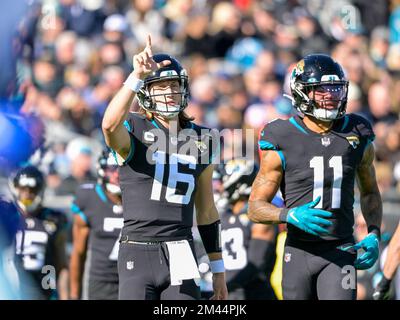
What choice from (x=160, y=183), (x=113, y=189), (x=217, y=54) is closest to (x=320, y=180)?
(x=160, y=183)

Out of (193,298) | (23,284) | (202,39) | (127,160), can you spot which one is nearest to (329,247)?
(193,298)

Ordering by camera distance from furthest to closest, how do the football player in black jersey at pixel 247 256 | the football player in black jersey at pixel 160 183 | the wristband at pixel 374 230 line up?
1. the football player in black jersey at pixel 247 256
2. the wristband at pixel 374 230
3. the football player in black jersey at pixel 160 183

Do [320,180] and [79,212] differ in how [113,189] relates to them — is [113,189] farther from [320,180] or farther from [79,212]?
[320,180]

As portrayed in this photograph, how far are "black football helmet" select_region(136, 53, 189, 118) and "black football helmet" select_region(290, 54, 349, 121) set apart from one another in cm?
75

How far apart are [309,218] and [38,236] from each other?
303cm

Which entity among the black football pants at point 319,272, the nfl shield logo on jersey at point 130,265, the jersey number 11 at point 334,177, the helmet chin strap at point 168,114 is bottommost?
the black football pants at point 319,272

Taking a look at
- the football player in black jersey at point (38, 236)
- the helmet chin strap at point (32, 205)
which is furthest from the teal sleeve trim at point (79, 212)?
the helmet chin strap at point (32, 205)

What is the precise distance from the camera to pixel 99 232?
8531 millimetres

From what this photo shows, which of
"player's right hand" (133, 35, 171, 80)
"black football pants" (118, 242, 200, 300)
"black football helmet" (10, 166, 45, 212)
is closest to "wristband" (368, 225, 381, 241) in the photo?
"black football pants" (118, 242, 200, 300)

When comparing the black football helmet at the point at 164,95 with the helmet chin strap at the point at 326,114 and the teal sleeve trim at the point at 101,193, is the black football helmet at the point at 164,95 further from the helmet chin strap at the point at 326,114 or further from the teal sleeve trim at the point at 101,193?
the teal sleeve trim at the point at 101,193

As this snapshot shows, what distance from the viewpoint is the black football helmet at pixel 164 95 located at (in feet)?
21.8

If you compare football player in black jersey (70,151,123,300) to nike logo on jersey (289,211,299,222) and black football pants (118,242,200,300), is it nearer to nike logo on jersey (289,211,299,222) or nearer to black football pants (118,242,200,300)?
black football pants (118,242,200,300)

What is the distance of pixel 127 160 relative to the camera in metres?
6.52

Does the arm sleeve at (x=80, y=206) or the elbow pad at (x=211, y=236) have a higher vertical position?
the elbow pad at (x=211, y=236)
